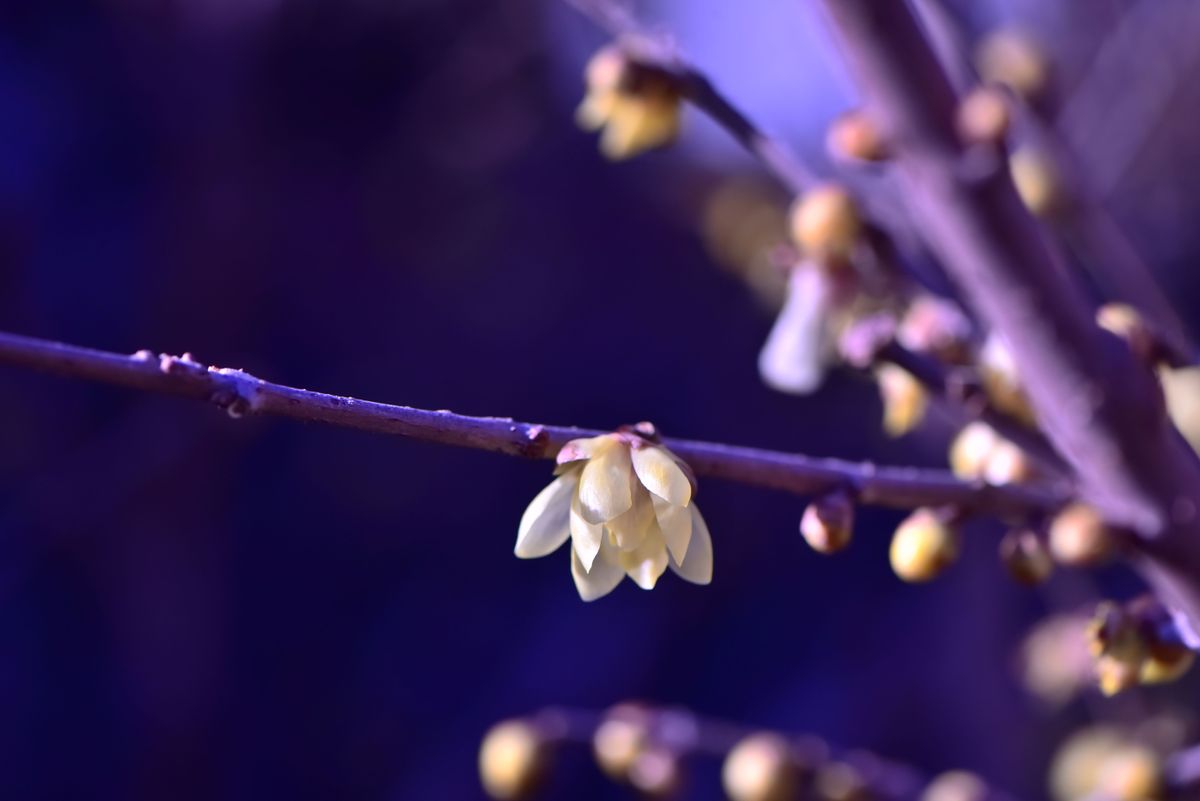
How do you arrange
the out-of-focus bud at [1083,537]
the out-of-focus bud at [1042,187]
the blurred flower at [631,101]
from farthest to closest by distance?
the out-of-focus bud at [1042,187], the blurred flower at [631,101], the out-of-focus bud at [1083,537]

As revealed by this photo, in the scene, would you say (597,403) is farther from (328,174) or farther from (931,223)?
(931,223)

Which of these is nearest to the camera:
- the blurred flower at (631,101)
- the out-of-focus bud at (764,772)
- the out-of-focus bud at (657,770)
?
the blurred flower at (631,101)

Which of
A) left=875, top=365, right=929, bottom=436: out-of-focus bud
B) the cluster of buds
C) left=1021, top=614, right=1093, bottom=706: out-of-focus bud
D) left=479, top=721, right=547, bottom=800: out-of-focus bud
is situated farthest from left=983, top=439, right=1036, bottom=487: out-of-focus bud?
left=479, top=721, right=547, bottom=800: out-of-focus bud

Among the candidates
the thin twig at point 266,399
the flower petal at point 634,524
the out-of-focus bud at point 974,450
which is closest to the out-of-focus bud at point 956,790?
the out-of-focus bud at point 974,450

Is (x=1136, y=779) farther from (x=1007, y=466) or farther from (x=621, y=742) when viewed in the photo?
(x=621, y=742)

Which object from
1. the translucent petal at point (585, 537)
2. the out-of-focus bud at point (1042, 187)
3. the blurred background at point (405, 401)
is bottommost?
the blurred background at point (405, 401)

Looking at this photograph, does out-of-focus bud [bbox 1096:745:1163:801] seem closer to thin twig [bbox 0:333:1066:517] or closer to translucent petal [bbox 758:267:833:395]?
translucent petal [bbox 758:267:833:395]

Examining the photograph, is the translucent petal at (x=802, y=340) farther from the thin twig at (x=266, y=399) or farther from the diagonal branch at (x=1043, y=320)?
the thin twig at (x=266, y=399)

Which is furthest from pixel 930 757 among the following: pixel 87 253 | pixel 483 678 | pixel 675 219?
pixel 87 253
